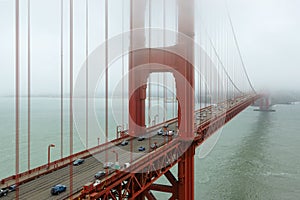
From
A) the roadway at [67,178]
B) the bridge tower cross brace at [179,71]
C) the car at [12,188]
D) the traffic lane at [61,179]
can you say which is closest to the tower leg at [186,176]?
the bridge tower cross brace at [179,71]

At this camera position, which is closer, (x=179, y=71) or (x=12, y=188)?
(x=12, y=188)

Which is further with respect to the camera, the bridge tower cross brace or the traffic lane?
the bridge tower cross brace

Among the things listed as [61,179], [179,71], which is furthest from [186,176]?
[61,179]

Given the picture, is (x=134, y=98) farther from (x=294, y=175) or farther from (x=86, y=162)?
(x=294, y=175)

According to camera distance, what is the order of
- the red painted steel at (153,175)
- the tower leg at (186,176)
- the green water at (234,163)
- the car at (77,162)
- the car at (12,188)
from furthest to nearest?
the green water at (234,163)
the tower leg at (186,176)
the car at (77,162)
the car at (12,188)
the red painted steel at (153,175)

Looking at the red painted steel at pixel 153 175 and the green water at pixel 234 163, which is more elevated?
the red painted steel at pixel 153 175

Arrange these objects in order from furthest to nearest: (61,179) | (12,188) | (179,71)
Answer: (179,71)
(61,179)
(12,188)

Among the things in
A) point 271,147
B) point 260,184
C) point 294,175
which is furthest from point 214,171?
point 271,147

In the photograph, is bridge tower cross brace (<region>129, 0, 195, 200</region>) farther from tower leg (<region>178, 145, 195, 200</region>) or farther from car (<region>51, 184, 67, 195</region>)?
car (<region>51, 184, 67, 195</region>)

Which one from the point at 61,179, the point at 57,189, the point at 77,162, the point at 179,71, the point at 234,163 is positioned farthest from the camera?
the point at 234,163

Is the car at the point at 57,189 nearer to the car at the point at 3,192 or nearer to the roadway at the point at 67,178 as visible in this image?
the roadway at the point at 67,178

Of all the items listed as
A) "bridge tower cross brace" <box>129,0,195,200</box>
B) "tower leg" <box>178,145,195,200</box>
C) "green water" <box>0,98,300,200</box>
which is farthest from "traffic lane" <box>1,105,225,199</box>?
"green water" <box>0,98,300,200</box>

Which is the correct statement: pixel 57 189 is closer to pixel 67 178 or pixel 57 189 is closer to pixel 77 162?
pixel 67 178
